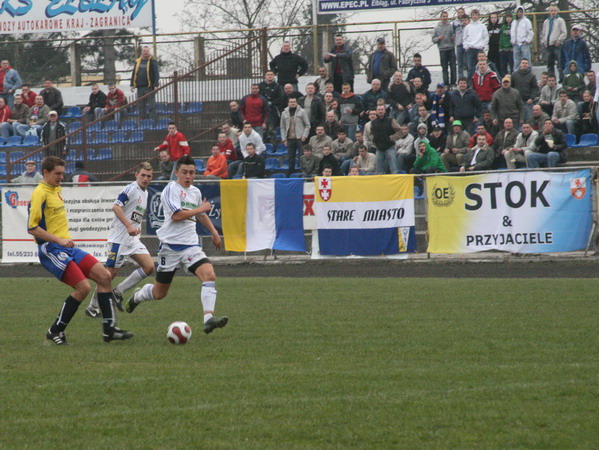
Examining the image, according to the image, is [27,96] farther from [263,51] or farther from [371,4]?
[371,4]

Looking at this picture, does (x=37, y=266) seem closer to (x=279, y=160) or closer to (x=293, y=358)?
(x=279, y=160)

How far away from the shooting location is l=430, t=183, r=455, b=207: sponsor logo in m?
19.2

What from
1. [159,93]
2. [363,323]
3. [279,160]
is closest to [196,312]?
[363,323]

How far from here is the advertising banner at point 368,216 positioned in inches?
771

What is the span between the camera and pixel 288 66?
2528cm

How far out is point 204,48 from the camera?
102 ft

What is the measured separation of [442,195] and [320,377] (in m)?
12.1

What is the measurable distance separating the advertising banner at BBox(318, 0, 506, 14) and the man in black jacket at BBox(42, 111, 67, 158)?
28.6 feet

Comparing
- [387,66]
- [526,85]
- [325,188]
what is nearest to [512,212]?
[325,188]

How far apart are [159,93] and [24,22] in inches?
280

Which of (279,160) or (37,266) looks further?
(279,160)

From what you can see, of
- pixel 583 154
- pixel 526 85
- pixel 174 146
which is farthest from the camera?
pixel 174 146

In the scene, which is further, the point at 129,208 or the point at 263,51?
the point at 263,51

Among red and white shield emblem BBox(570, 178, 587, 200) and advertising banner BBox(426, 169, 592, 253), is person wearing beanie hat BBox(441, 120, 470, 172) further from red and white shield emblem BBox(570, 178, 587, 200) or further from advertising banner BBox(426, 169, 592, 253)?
red and white shield emblem BBox(570, 178, 587, 200)
